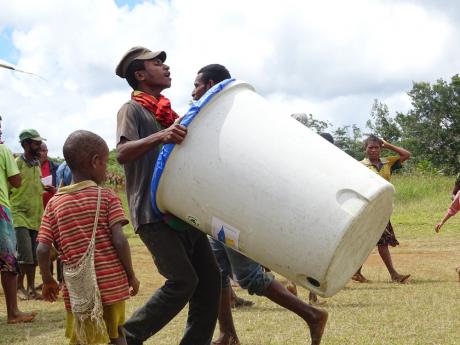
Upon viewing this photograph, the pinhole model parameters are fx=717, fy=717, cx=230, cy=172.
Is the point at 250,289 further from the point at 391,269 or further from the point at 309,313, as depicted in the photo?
the point at 391,269

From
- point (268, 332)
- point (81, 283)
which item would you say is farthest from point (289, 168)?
point (268, 332)

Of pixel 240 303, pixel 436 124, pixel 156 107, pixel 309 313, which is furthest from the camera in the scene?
pixel 436 124

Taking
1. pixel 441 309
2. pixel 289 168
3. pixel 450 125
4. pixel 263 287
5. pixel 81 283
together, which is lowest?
pixel 450 125

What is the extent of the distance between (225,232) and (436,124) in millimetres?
45780

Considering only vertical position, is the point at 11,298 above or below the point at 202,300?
below

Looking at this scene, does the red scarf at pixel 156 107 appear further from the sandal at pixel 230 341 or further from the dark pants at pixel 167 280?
the sandal at pixel 230 341

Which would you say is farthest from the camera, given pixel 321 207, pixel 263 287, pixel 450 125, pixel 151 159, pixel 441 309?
pixel 450 125

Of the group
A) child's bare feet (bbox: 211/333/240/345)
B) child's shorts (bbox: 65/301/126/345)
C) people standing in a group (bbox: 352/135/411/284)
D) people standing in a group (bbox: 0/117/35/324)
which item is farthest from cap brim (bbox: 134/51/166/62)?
people standing in a group (bbox: 352/135/411/284)

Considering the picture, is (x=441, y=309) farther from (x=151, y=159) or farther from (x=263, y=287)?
(x=151, y=159)

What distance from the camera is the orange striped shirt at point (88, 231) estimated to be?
3.26 m

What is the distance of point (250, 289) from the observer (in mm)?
4090

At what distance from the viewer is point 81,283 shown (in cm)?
325

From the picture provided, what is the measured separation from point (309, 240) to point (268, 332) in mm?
1958

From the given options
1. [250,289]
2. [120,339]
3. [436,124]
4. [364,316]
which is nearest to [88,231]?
[120,339]
